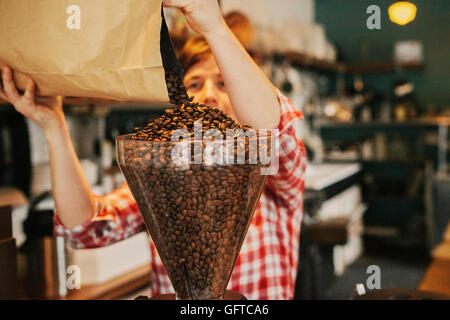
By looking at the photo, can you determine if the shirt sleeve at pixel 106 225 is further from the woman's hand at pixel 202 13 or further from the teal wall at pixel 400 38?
the teal wall at pixel 400 38

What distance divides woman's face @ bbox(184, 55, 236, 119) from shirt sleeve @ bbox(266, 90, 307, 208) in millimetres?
147

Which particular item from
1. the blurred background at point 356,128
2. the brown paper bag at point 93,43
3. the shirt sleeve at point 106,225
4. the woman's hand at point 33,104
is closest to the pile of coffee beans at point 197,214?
the brown paper bag at point 93,43

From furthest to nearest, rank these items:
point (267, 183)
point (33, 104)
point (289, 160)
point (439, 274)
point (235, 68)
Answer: point (439, 274)
point (267, 183)
point (289, 160)
point (33, 104)
point (235, 68)

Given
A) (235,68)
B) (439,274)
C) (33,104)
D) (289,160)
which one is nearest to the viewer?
(235,68)

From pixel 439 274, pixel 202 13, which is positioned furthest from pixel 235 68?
pixel 439 274

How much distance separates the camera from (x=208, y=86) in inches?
38.1

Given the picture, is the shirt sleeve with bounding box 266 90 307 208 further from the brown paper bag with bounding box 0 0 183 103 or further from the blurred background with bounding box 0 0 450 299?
the blurred background with bounding box 0 0 450 299

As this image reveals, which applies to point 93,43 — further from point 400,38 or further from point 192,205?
point 400,38

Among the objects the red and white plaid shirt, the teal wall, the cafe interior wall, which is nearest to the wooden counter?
the red and white plaid shirt

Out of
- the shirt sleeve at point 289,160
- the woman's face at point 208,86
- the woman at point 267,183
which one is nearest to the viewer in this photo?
the woman at point 267,183

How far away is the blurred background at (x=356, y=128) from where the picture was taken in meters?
2.93

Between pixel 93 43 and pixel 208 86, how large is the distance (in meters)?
0.37

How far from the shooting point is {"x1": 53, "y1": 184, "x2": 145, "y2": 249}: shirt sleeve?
100 cm
